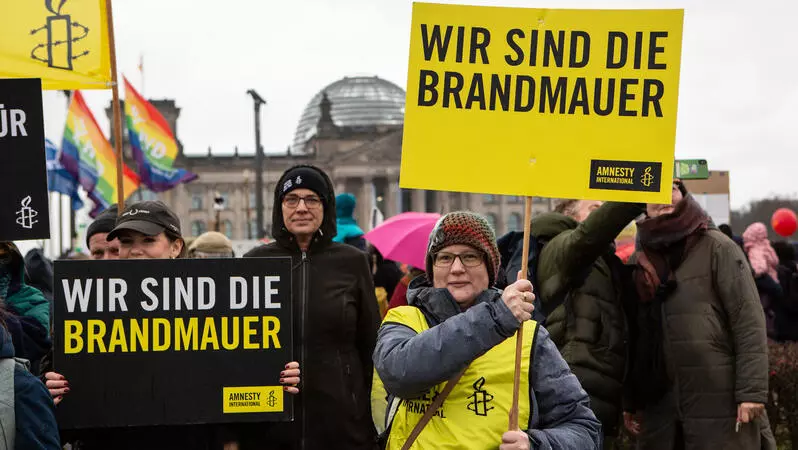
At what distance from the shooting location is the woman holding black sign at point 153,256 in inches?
147

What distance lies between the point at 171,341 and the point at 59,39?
A: 2.13m

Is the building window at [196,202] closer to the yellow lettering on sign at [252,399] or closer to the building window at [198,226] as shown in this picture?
the building window at [198,226]

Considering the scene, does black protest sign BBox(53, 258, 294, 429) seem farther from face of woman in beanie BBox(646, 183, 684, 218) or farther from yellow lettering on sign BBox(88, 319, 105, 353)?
face of woman in beanie BBox(646, 183, 684, 218)

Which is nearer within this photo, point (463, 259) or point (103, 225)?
point (463, 259)

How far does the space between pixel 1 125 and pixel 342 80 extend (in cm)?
10631

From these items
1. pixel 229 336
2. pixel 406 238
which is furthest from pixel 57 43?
pixel 406 238

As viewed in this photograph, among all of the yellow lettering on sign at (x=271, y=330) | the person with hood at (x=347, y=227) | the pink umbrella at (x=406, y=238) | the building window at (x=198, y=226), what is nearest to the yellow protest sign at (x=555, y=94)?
the yellow lettering on sign at (x=271, y=330)

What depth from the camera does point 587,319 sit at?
474cm

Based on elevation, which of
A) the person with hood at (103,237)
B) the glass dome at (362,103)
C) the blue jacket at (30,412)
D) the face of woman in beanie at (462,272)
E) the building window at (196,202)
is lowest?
the building window at (196,202)

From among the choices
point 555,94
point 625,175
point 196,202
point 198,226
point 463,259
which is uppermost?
point 555,94

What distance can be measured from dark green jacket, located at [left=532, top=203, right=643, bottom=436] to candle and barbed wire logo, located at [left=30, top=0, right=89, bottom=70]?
2.45 m

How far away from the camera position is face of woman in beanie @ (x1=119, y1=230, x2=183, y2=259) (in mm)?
3934

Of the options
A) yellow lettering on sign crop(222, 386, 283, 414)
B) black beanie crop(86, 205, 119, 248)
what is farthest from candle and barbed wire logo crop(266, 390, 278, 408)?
black beanie crop(86, 205, 119, 248)

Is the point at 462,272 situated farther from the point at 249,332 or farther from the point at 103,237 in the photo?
the point at 103,237
